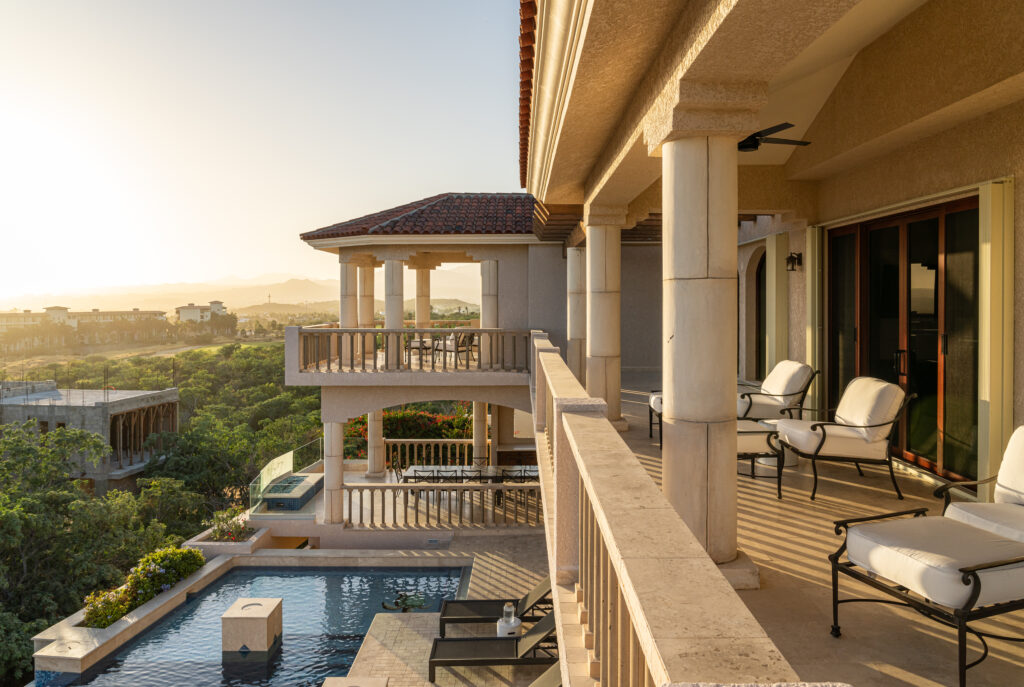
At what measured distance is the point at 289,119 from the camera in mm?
96938

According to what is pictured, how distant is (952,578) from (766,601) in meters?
1.13

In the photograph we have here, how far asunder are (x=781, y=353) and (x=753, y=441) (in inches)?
170

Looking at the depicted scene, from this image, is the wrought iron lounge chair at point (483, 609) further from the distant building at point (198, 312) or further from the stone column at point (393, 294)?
the distant building at point (198, 312)

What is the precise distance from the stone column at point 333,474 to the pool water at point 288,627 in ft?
5.02

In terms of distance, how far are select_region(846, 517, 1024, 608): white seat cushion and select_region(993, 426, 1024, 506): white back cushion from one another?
49 centimetres

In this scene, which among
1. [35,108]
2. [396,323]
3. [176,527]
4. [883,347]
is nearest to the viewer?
[883,347]

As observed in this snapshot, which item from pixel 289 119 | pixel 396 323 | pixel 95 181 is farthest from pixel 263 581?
pixel 95 181

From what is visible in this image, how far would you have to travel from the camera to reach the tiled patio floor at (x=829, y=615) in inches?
122

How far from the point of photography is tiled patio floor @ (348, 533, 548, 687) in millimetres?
9945

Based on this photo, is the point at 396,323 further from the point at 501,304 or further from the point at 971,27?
the point at 971,27

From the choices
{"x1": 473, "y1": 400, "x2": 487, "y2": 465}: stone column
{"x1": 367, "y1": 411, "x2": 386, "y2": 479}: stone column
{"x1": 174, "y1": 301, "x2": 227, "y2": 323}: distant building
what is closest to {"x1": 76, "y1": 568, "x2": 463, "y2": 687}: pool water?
{"x1": 367, "y1": 411, "x2": 386, "y2": 479}: stone column

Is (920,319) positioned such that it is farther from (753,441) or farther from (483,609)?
(483,609)

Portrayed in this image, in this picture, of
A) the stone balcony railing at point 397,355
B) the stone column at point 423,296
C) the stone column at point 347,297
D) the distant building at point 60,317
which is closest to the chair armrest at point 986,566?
the stone balcony railing at point 397,355

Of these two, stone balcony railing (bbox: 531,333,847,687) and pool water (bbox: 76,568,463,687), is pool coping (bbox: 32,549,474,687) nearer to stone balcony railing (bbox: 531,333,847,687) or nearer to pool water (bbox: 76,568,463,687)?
pool water (bbox: 76,568,463,687)
